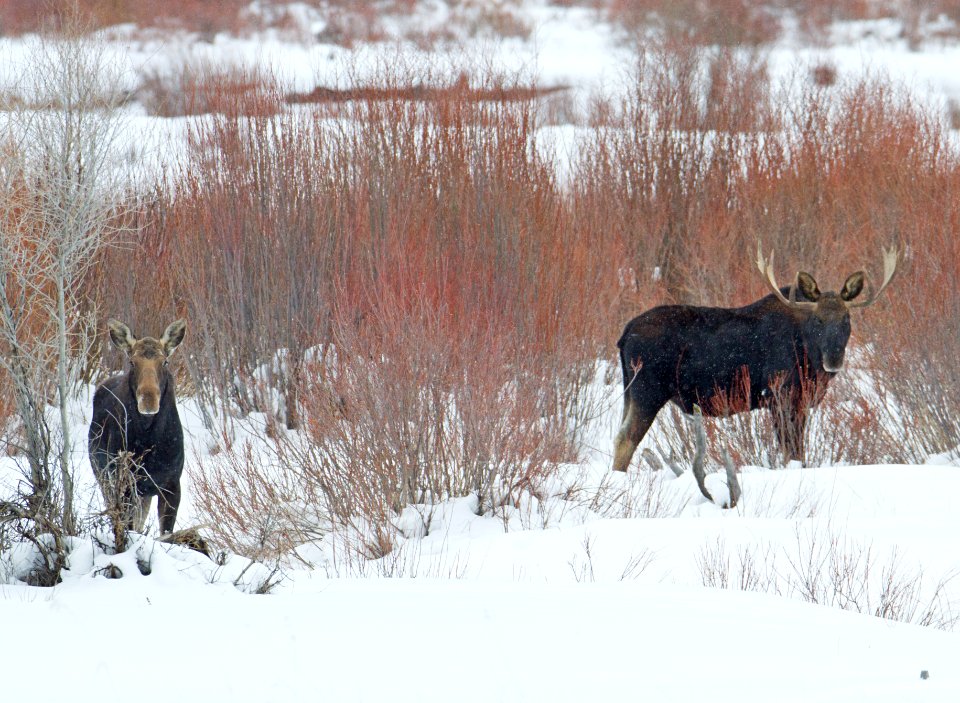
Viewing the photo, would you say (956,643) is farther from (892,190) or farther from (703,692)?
(892,190)

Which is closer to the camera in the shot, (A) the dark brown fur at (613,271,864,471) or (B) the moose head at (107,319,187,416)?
(B) the moose head at (107,319,187,416)

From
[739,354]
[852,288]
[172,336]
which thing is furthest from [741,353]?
[172,336]

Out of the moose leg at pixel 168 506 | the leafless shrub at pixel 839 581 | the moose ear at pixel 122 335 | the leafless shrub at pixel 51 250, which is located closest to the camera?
the leafless shrub at pixel 51 250

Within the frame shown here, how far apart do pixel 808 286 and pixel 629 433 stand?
171cm

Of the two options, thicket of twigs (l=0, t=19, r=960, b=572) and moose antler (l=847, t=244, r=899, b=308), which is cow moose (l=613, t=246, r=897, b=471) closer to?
moose antler (l=847, t=244, r=899, b=308)

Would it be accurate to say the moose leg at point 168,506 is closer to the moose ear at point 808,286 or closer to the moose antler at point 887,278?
the moose ear at point 808,286

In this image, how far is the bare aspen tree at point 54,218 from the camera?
574cm

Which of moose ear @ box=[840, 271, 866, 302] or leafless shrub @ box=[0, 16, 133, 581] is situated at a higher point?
leafless shrub @ box=[0, 16, 133, 581]

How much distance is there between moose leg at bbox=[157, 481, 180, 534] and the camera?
6.81m

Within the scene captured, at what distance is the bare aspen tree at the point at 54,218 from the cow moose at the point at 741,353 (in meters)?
3.92

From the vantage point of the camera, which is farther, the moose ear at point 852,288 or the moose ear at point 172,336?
the moose ear at point 852,288

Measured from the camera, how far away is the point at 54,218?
727 cm

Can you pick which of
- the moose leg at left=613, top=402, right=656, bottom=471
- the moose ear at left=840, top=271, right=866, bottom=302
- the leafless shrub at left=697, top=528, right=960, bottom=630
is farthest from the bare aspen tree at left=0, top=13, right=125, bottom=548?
the moose ear at left=840, top=271, right=866, bottom=302

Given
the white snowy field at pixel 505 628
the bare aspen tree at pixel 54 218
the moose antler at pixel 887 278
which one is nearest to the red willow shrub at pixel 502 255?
the moose antler at pixel 887 278
